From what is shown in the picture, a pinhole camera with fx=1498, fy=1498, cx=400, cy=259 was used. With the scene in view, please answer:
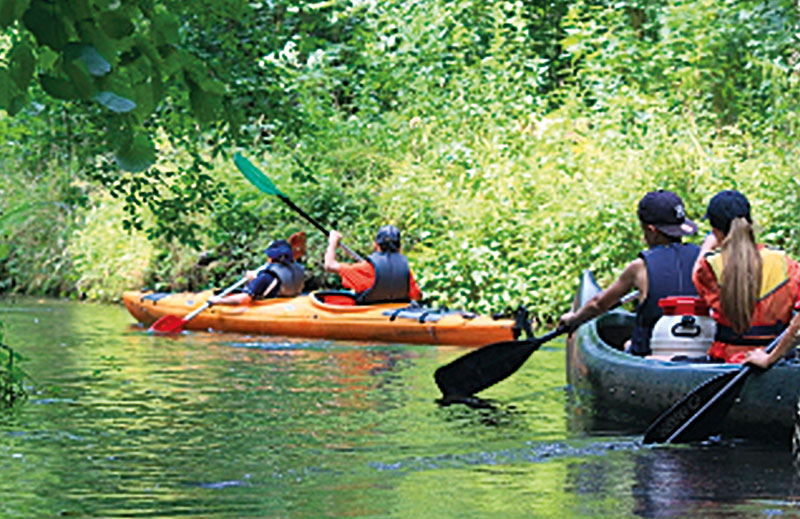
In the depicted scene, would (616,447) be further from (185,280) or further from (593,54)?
→ (185,280)

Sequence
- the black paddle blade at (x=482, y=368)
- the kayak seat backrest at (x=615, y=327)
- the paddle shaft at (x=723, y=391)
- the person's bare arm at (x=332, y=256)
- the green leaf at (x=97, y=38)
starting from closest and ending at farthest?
the green leaf at (x=97, y=38), the paddle shaft at (x=723, y=391), the black paddle blade at (x=482, y=368), the kayak seat backrest at (x=615, y=327), the person's bare arm at (x=332, y=256)

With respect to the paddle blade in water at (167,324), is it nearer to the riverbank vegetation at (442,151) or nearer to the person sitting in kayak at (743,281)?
the riverbank vegetation at (442,151)

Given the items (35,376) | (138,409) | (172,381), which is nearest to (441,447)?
(138,409)

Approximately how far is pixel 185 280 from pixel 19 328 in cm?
437

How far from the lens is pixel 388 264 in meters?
13.4

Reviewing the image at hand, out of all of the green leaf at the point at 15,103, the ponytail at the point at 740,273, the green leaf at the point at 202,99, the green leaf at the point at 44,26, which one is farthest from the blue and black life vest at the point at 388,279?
the green leaf at the point at 44,26

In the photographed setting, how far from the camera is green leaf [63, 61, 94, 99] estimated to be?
3.72m

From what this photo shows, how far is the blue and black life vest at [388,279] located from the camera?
44.0 ft

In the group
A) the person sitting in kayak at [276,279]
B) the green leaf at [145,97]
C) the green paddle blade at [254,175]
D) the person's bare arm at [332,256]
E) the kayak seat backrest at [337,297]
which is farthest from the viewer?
the person sitting in kayak at [276,279]

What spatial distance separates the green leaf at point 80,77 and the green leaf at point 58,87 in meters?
0.02

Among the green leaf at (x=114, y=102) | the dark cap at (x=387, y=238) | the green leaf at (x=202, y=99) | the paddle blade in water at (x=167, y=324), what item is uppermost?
the green leaf at (x=202, y=99)

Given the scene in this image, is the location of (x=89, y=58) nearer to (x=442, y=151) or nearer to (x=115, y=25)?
(x=115, y=25)

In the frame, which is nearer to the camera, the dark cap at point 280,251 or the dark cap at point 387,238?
the dark cap at point 387,238

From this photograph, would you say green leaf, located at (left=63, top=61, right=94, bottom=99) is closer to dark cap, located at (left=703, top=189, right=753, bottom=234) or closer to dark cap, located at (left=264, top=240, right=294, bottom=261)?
dark cap, located at (left=703, top=189, right=753, bottom=234)
